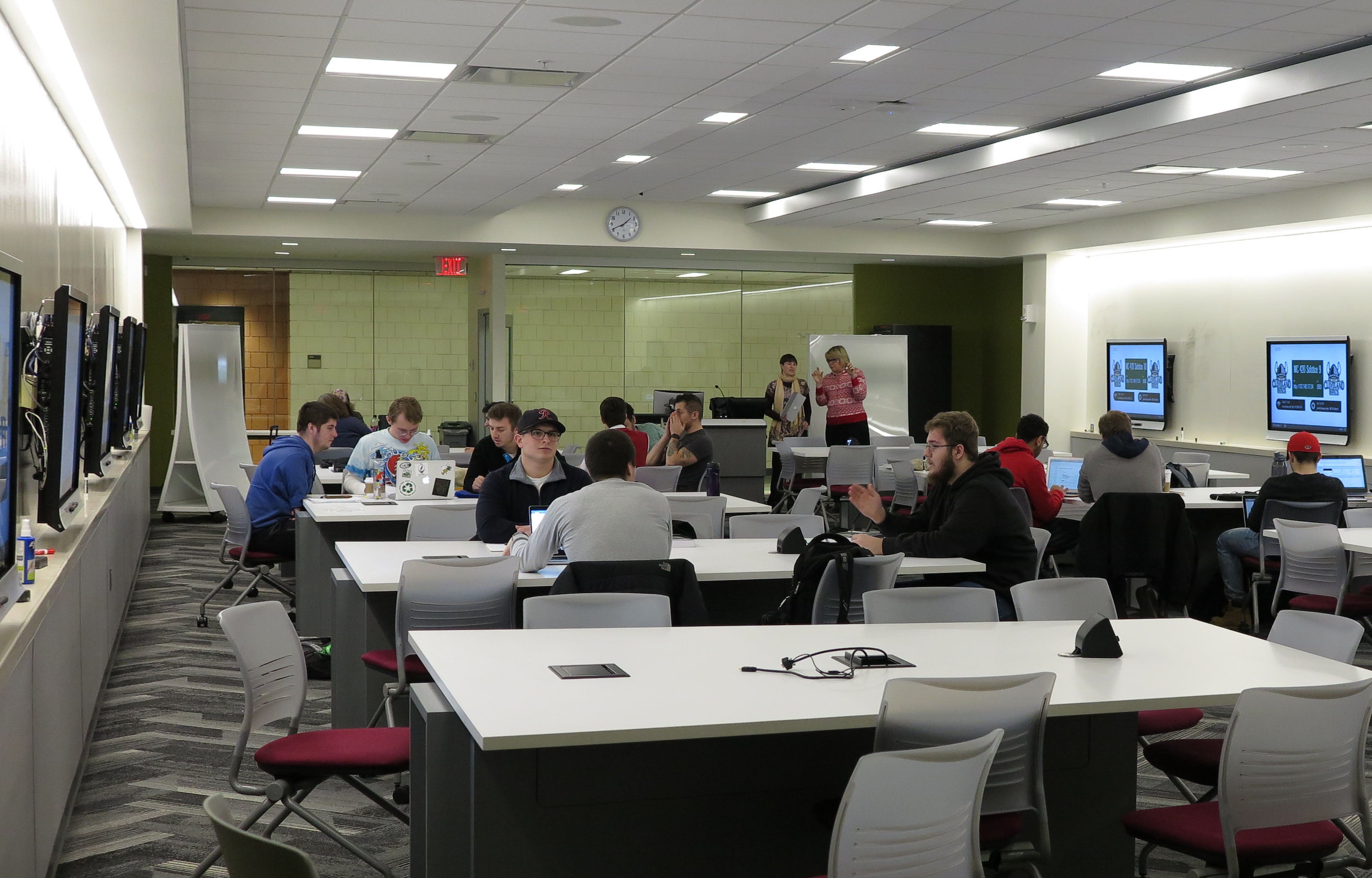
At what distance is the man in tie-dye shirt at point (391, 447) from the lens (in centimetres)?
791

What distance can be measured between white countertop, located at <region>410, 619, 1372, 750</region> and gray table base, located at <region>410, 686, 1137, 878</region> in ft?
0.59

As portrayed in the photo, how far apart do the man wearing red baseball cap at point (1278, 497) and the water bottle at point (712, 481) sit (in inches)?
122

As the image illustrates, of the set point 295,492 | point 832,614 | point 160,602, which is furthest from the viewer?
point 160,602

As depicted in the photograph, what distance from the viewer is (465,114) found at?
27.0 ft

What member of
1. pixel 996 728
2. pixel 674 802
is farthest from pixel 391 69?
pixel 996 728

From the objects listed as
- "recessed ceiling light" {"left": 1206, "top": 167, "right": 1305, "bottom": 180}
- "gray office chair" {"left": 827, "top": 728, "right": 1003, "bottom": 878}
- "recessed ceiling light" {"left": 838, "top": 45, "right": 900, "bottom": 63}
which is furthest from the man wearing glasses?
"recessed ceiling light" {"left": 1206, "top": 167, "right": 1305, "bottom": 180}

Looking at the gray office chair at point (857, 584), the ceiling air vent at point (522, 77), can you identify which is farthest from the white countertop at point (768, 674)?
the ceiling air vent at point (522, 77)

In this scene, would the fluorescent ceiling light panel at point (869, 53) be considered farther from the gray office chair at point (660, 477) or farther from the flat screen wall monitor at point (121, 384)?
the flat screen wall monitor at point (121, 384)

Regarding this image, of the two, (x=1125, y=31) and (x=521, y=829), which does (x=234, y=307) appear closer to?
(x=1125, y=31)

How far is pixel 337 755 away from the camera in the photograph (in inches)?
139

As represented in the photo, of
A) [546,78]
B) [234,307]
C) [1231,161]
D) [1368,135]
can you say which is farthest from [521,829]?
[234,307]

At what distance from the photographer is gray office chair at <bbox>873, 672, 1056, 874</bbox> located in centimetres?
279

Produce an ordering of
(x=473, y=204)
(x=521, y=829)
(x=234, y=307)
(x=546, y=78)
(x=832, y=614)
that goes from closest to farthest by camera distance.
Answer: (x=521, y=829)
(x=832, y=614)
(x=546, y=78)
(x=473, y=204)
(x=234, y=307)

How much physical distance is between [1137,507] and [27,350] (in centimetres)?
576
